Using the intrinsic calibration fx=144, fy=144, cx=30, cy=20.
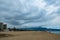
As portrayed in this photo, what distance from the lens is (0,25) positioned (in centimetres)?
6550

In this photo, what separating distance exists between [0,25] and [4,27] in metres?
4.30

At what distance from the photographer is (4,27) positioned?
69500 millimetres
